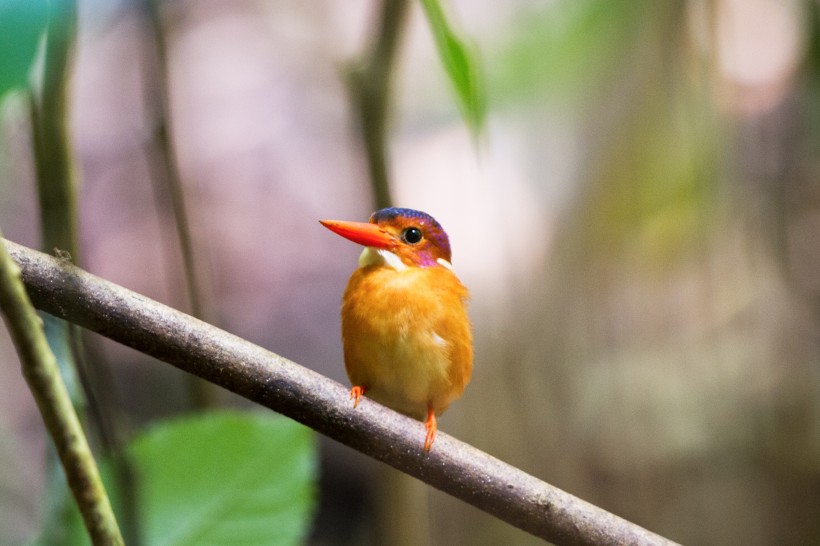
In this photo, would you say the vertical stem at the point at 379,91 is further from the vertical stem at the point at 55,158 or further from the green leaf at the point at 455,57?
the green leaf at the point at 455,57

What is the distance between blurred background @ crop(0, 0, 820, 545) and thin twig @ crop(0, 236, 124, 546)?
1.09 metres

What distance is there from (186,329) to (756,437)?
2.04m

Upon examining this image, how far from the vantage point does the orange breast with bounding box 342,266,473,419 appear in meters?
Answer: 1.03

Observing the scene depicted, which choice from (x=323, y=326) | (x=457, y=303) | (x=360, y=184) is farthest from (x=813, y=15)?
(x=323, y=326)

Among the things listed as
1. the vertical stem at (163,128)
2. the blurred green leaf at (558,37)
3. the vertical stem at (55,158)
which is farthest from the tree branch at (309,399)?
the blurred green leaf at (558,37)

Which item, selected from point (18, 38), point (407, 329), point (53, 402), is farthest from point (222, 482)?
point (18, 38)

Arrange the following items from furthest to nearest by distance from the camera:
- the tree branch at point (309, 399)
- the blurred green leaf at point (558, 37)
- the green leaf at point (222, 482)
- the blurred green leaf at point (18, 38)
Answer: the blurred green leaf at point (558, 37) → the green leaf at point (222, 482) → the tree branch at point (309, 399) → the blurred green leaf at point (18, 38)

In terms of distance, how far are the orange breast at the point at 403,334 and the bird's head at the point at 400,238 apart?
2cm

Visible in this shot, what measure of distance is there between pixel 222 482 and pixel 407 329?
0.30m

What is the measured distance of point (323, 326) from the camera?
212 cm

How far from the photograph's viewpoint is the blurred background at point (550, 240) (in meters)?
1.77

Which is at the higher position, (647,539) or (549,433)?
(647,539)

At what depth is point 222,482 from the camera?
873mm

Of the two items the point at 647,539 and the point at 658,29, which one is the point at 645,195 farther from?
the point at 647,539
